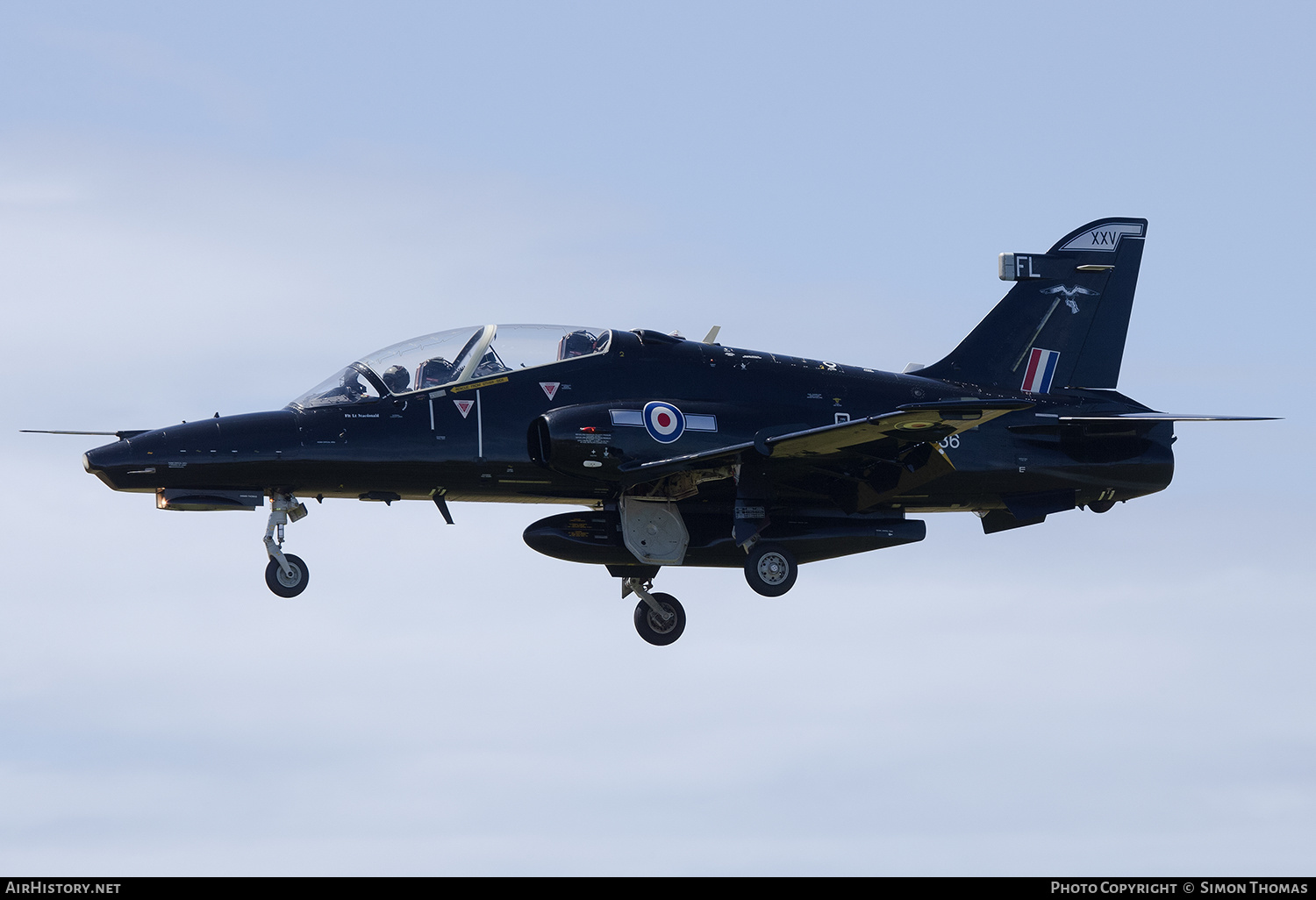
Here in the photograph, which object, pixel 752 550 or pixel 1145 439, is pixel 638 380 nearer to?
pixel 752 550

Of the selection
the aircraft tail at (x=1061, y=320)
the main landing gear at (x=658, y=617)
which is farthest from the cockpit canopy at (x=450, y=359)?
the aircraft tail at (x=1061, y=320)

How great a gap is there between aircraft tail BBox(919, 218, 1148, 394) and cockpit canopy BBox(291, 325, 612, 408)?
6.44 meters

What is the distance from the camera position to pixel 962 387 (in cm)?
2653

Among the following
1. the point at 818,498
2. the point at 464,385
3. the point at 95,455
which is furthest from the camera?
the point at 818,498

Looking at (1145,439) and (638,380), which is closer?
(638,380)

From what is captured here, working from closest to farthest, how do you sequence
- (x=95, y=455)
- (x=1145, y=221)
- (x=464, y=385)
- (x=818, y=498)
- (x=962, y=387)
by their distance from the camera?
(x=95, y=455), (x=464, y=385), (x=818, y=498), (x=962, y=387), (x=1145, y=221)

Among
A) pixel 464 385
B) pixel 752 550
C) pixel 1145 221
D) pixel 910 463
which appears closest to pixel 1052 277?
pixel 1145 221

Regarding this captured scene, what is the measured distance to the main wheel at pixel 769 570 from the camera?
2352 centimetres

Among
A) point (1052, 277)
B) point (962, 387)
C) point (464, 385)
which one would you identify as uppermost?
point (1052, 277)

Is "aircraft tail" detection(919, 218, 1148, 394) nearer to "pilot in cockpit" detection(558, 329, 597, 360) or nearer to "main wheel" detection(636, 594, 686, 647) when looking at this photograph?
"main wheel" detection(636, 594, 686, 647)

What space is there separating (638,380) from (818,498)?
10.4 feet

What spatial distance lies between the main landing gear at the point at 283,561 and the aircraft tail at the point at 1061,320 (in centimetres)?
1005

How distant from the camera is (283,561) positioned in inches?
886

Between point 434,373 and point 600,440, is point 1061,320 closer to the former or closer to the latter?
point 600,440
